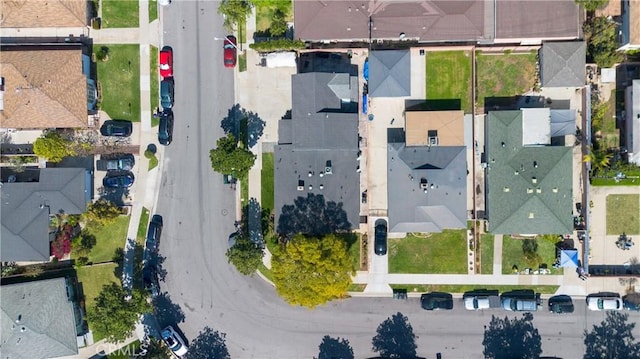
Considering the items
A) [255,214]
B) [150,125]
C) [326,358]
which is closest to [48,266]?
[150,125]

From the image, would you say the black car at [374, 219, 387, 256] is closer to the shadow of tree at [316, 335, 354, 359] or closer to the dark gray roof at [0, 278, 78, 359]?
the shadow of tree at [316, 335, 354, 359]

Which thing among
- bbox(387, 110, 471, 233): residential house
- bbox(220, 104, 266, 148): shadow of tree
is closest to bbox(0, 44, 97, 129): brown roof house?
bbox(220, 104, 266, 148): shadow of tree

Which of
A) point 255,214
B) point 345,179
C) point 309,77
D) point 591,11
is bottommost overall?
point 255,214

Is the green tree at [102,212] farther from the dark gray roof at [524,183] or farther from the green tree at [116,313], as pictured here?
the dark gray roof at [524,183]

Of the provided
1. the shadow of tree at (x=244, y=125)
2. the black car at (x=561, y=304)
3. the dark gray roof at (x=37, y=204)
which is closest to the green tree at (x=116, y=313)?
the dark gray roof at (x=37, y=204)

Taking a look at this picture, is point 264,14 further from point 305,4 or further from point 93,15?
point 93,15

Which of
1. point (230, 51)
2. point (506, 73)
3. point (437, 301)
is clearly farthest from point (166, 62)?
point (437, 301)
